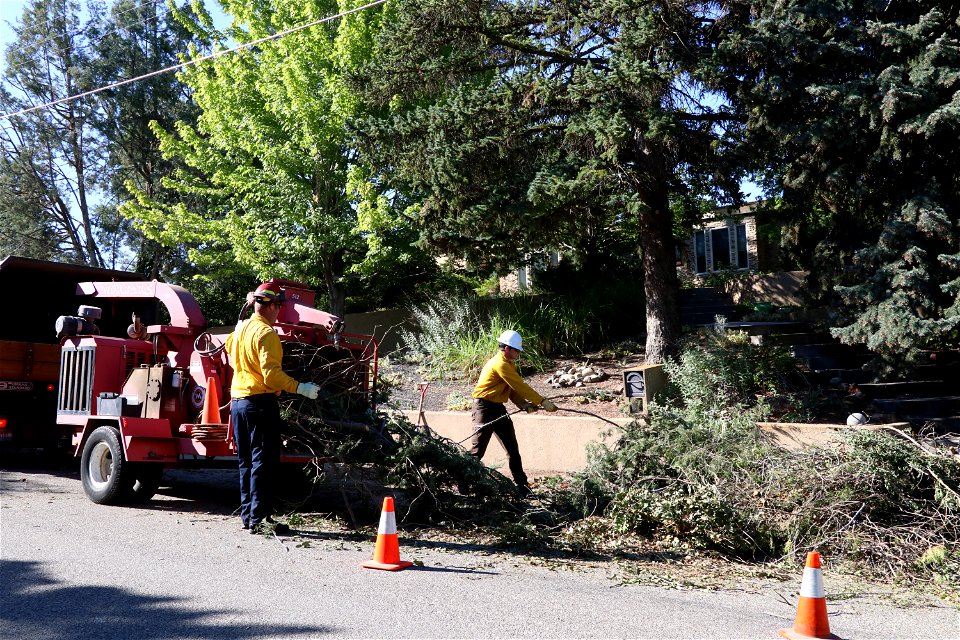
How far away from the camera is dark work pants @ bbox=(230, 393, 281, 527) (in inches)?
262

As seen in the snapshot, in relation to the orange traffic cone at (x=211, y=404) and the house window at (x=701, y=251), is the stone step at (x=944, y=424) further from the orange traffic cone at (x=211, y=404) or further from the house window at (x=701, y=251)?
the house window at (x=701, y=251)

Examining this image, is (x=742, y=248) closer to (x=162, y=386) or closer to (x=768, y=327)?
(x=768, y=327)

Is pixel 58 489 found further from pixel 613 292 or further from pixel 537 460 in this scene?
pixel 613 292

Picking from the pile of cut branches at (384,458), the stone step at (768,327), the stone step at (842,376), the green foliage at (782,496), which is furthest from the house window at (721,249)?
the pile of cut branches at (384,458)

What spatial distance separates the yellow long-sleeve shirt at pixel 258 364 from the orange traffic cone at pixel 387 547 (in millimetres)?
1490

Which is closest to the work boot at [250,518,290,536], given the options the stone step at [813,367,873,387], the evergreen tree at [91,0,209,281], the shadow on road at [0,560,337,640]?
the shadow on road at [0,560,337,640]

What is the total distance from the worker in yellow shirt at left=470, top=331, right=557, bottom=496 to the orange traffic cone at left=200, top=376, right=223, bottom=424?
2.62 metres

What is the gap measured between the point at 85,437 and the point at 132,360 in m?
0.96

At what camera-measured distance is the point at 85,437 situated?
28.0 feet

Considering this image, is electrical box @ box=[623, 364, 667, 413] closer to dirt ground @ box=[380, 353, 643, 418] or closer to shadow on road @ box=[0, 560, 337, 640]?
dirt ground @ box=[380, 353, 643, 418]

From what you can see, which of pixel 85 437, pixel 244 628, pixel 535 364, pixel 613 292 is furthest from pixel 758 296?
pixel 244 628

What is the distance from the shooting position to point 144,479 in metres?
8.13

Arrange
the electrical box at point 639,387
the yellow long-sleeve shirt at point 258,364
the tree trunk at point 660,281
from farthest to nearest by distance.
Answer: the tree trunk at point 660,281, the electrical box at point 639,387, the yellow long-sleeve shirt at point 258,364

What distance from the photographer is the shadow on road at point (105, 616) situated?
4.33m
